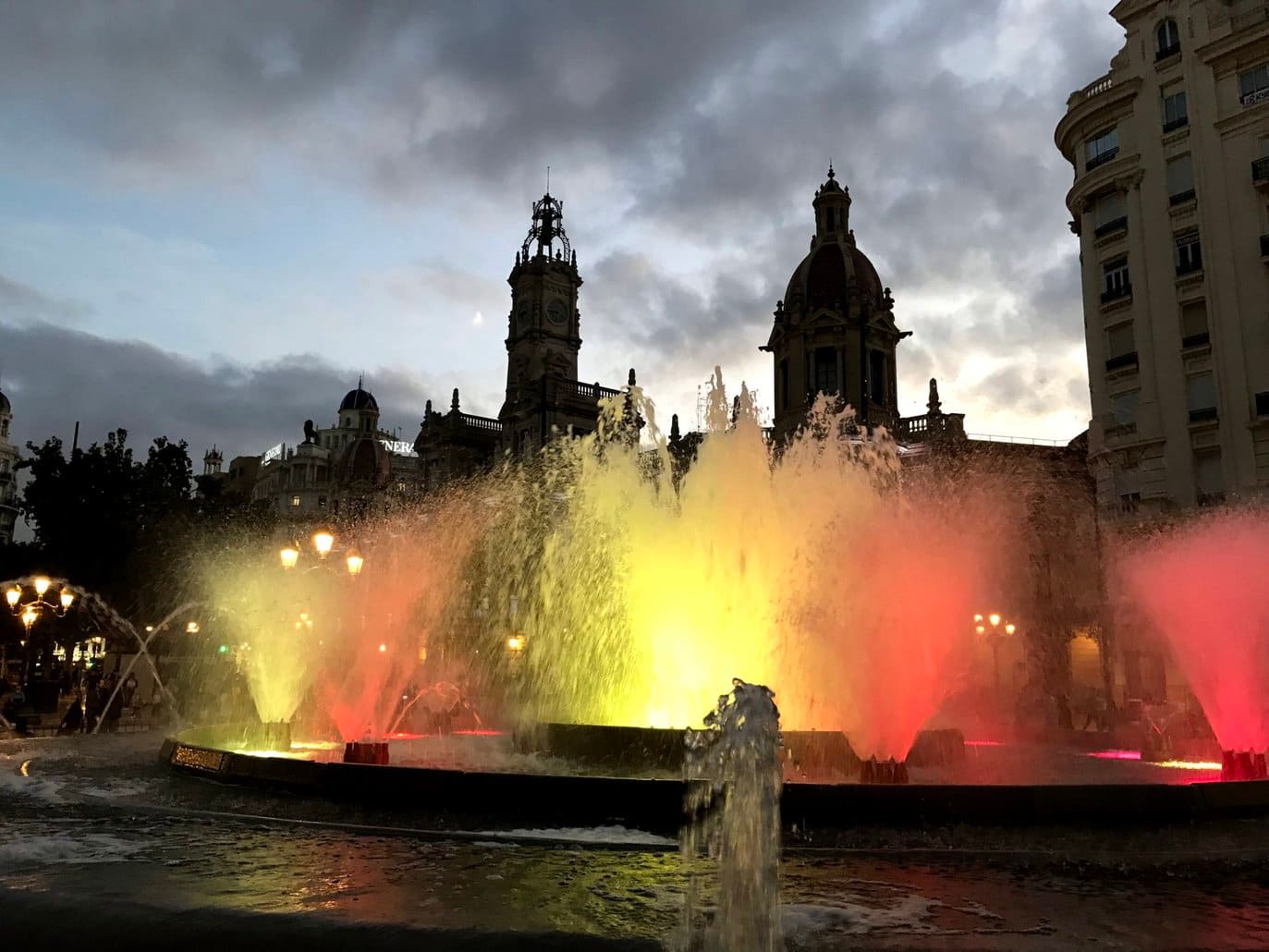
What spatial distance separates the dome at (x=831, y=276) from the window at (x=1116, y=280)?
744 inches

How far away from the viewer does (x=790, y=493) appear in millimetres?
17281

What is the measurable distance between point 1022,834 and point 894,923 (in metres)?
3.18

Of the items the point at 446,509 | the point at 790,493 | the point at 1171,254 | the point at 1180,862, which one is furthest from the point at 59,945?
the point at 446,509

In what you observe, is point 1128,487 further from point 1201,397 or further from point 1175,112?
point 1175,112

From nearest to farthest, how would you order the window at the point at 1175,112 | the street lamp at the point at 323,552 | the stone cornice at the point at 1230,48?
the street lamp at the point at 323,552 < the stone cornice at the point at 1230,48 < the window at the point at 1175,112

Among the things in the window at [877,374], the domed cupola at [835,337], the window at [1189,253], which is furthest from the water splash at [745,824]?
the window at [877,374]

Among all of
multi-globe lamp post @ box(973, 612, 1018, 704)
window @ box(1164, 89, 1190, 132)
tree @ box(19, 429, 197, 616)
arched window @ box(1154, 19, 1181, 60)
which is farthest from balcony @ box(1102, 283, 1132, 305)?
tree @ box(19, 429, 197, 616)

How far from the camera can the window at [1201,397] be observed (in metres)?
31.2

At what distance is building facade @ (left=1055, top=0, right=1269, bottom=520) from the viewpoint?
3072cm

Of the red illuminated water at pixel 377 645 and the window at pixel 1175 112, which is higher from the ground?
the window at pixel 1175 112

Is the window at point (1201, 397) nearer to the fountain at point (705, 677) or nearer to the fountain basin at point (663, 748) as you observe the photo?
the fountain at point (705, 677)

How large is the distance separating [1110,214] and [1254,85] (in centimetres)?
592

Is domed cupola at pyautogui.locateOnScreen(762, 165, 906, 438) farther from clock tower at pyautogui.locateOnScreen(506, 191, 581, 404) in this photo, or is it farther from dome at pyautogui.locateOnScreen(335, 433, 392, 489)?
dome at pyautogui.locateOnScreen(335, 433, 392, 489)

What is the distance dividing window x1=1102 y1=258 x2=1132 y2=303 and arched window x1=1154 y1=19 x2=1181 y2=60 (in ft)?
24.6
